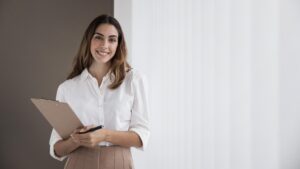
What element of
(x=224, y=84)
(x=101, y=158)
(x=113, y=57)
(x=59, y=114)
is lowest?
(x=101, y=158)

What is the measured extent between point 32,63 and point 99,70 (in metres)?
1.25

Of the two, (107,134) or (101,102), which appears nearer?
(107,134)

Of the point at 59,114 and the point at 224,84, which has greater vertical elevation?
the point at 224,84

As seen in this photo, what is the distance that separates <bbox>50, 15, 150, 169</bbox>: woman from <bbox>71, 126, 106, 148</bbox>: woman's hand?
24 mm

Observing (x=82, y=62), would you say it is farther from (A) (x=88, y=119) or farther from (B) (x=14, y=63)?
(B) (x=14, y=63)

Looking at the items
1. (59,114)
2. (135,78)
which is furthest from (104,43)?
(59,114)

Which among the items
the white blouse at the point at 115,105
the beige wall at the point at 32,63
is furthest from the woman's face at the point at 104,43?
the beige wall at the point at 32,63

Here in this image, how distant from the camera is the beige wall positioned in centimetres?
295

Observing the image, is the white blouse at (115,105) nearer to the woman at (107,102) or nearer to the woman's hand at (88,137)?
the woman at (107,102)

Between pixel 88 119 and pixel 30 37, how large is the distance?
1.42 m

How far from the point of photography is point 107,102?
1.84 meters

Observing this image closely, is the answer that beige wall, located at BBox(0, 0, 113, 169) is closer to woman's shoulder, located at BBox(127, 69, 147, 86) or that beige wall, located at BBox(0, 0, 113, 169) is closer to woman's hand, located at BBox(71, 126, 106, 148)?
woman's shoulder, located at BBox(127, 69, 147, 86)

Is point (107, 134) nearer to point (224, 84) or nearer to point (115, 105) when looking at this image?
point (115, 105)

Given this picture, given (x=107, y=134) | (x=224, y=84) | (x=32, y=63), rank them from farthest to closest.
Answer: (x=32, y=63) → (x=107, y=134) → (x=224, y=84)
